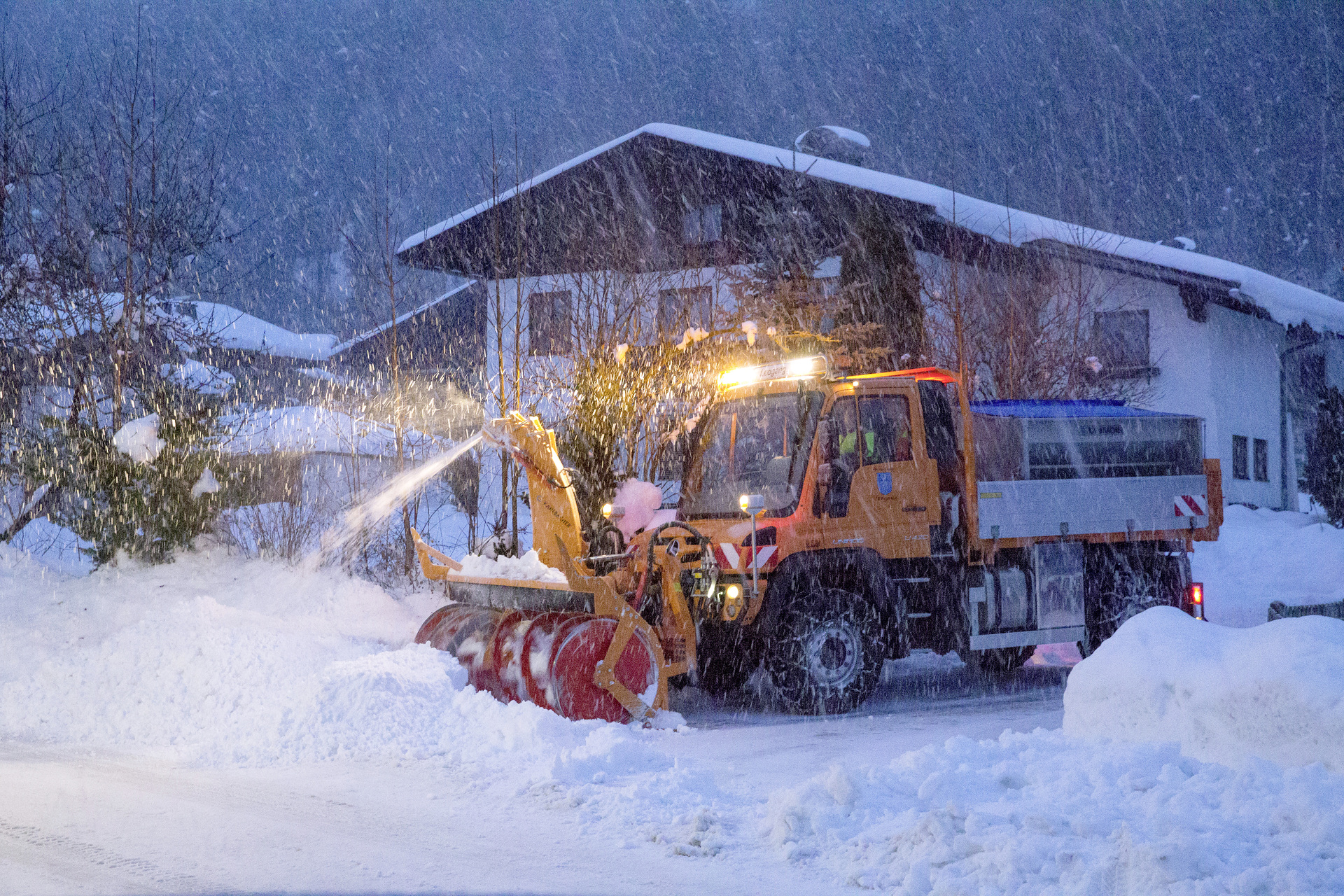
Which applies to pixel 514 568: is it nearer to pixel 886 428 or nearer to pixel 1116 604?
pixel 886 428

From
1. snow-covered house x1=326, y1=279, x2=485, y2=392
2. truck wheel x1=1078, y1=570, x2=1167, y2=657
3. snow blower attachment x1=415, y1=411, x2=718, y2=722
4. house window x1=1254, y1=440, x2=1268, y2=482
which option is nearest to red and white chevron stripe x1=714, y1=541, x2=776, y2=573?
snow blower attachment x1=415, y1=411, x2=718, y2=722

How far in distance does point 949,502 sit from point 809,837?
4.93 m

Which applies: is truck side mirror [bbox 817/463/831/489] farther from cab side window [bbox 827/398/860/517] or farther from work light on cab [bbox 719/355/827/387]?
work light on cab [bbox 719/355/827/387]

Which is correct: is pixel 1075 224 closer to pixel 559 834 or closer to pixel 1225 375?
pixel 1225 375

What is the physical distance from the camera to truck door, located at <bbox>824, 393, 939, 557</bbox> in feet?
29.0

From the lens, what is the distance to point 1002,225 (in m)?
22.1

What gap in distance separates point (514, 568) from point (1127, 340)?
20175 millimetres

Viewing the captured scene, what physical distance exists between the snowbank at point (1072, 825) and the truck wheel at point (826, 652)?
9.04ft

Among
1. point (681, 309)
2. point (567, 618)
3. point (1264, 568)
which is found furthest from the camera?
point (1264, 568)

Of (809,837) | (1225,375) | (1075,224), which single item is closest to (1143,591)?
(809,837)

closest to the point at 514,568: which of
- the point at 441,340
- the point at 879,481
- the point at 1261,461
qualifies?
the point at 879,481

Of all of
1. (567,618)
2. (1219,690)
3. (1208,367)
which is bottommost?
(1219,690)

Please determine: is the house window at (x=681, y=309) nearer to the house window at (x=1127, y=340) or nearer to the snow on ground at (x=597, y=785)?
the snow on ground at (x=597, y=785)

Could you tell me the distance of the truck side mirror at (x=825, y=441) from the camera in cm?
880
